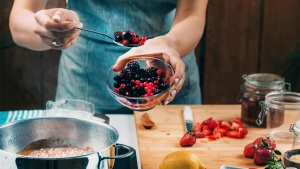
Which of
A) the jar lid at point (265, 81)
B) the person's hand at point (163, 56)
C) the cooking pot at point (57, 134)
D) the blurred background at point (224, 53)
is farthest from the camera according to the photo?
the blurred background at point (224, 53)

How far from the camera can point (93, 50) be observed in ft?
7.65

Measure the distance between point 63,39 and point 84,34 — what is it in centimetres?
51

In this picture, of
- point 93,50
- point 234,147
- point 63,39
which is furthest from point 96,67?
point 234,147

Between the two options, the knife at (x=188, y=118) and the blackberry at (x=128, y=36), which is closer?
the blackberry at (x=128, y=36)

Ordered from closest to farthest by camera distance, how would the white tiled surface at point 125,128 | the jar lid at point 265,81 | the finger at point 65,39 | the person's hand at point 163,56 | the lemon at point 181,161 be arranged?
the lemon at point 181,161
the person's hand at point 163,56
the finger at point 65,39
the white tiled surface at point 125,128
the jar lid at point 265,81

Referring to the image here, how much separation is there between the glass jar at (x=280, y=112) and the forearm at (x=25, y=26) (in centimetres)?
78

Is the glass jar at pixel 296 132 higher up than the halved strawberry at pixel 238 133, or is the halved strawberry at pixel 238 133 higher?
the glass jar at pixel 296 132

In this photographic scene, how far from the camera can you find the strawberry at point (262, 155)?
172 centimetres

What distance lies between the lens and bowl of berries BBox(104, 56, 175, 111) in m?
1.64

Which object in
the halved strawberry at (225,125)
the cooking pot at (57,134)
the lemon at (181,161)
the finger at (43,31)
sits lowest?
the halved strawberry at (225,125)

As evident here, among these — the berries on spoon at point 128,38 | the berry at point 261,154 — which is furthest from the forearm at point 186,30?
the berry at point 261,154

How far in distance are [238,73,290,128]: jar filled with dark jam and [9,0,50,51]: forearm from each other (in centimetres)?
72

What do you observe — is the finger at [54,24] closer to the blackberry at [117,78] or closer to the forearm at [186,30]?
the blackberry at [117,78]

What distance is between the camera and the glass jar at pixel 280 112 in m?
1.96
